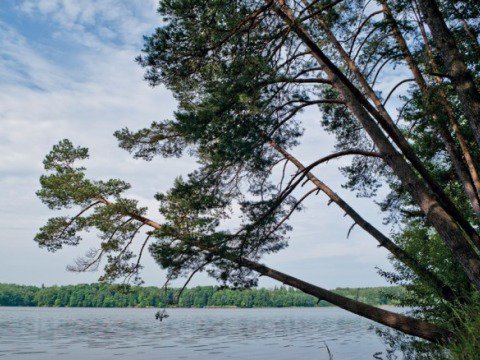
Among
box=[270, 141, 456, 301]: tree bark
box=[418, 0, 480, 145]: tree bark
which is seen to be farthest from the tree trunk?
box=[418, 0, 480, 145]: tree bark

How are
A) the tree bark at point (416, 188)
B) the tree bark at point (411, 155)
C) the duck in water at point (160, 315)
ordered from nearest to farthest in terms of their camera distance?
the tree bark at point (416, 188), the tree bark at point (411, 155), the duck in water at point (160, 315)

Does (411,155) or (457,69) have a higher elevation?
(457,69)

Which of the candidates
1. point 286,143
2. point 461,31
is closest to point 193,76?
point 286,143

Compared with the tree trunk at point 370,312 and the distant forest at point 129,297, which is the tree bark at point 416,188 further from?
the distant forest at point 129,297

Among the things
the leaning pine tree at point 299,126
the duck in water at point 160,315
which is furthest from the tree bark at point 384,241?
the duck in water at point 160,315

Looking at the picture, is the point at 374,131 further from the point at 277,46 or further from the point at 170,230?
the point at 170,230

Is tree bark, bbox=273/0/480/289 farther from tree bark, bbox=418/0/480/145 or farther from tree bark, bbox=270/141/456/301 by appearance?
tree bark, bbox=270/141/456/301

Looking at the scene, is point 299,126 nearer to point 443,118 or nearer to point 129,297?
point 443,118

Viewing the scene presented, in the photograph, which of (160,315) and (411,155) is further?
(160,315)

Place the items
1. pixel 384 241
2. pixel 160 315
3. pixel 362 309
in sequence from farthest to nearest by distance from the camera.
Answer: pixel 160 315 < pixel 384 241 < pixel 362 309

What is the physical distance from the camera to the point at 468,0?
799 centimetres

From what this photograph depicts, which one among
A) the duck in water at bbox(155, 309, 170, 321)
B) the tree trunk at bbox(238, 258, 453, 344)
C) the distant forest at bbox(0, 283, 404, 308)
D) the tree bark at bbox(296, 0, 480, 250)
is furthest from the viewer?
the distant forest at bbox(0, 283, 404, 308)

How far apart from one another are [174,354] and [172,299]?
641 inches

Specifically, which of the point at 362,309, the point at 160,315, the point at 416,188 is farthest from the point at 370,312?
the point at 160,315
